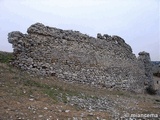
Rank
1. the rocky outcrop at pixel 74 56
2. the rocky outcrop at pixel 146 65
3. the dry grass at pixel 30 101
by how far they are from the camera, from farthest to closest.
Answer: the rocky outcrop at pixel 146 65 → the rocky outcrop at pixel 74 56 → the dry grass at pixel 30 101

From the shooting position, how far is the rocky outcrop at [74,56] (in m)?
11.0

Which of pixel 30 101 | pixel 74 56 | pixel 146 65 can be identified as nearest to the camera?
pixel 30 101

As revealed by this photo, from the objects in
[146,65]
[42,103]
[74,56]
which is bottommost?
[42,103]

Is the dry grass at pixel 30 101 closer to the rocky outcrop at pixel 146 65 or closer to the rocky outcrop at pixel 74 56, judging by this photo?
the rocky outcrop at pixel 74 56

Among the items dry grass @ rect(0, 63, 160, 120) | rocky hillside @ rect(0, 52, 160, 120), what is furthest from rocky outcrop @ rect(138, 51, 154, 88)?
dry grass @ rect(0, 63, 160, 120)

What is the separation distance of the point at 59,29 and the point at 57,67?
2.13 meters

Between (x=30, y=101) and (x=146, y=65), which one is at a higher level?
(x=146, y=65)

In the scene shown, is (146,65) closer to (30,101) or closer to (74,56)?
(74,56)

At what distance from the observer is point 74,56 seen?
1225cm

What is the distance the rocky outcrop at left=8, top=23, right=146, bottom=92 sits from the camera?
11.0 metres

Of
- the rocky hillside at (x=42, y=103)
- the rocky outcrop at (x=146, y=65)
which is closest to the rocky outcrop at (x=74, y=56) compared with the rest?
the rocky hillside at (x=42, y=103)

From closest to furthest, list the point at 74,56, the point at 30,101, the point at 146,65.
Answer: the point at 30,101, the point at 74,56, the point at 146,65

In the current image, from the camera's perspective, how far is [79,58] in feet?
40.9

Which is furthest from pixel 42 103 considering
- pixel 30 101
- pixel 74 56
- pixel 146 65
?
pixel 146 65
